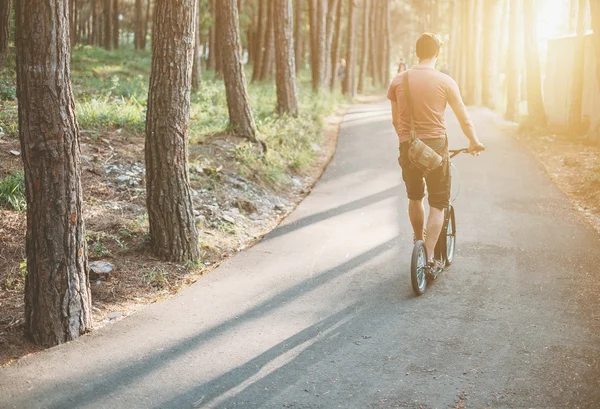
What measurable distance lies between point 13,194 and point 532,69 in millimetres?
15977

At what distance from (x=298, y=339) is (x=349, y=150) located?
1162 cm

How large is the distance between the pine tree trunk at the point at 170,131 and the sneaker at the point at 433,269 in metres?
2.75

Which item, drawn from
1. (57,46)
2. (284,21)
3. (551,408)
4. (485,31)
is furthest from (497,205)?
(485,31)

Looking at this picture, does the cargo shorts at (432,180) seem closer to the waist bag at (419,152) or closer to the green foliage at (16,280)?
the waist bag at (419,152)

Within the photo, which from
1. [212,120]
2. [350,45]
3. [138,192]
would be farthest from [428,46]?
[350,45]

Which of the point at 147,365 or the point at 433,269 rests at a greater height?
the point at 433,269

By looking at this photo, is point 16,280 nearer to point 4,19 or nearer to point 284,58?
point 4,19

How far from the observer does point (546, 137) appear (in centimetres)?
1781

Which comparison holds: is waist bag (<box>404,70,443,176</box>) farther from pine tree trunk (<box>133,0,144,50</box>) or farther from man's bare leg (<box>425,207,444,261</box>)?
pine tree trunk (<box>133,0,144,50</box>)

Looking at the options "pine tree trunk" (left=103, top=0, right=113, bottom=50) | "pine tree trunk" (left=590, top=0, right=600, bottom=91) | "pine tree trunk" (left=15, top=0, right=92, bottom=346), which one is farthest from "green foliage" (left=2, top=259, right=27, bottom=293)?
"pine tree trunk" (left=103, top=0, right=113, bottom=50)

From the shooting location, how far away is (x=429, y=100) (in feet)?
21.5

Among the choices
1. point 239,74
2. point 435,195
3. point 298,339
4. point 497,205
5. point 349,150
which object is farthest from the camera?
point 349,150

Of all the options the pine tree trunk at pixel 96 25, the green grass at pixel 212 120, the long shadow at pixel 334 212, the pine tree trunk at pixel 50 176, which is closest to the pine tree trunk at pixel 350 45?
the green grass at pixel 212 120

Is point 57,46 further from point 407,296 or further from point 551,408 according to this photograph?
point 551,408
